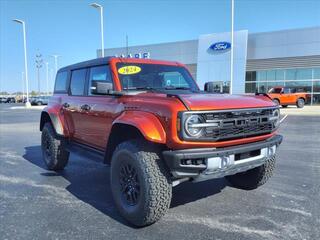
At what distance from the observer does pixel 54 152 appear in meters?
6.41

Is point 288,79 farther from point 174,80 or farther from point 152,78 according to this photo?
point 152,78

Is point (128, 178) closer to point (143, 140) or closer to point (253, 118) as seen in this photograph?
point (143, 140)

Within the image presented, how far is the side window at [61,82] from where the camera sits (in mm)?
6670

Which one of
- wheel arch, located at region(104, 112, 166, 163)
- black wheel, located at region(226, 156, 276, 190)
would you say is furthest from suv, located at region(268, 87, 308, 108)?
wheel arch, located at region(104, 112, 166, 163)

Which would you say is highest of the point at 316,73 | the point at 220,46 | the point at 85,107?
the point at 220,46

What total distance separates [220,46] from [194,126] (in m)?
31.3

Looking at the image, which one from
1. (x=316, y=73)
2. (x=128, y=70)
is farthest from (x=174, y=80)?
(x=316, y=73)

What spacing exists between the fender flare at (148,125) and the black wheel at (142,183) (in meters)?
0.26

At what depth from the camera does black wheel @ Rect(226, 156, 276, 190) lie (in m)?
4.98

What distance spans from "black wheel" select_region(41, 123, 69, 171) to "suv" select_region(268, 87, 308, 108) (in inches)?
895

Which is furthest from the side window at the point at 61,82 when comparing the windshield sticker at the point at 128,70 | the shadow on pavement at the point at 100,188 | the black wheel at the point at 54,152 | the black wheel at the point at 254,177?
the black wheel at the point at 254,177

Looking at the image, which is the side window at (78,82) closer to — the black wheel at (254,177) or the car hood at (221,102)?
the car hood at (221,102)

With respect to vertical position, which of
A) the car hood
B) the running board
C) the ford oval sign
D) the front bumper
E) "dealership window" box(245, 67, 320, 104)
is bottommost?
the running board

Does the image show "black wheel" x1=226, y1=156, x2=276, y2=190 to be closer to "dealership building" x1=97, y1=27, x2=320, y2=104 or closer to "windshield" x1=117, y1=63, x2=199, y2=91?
"windshield" x1=117, y1=63, x2=199, y2=91
